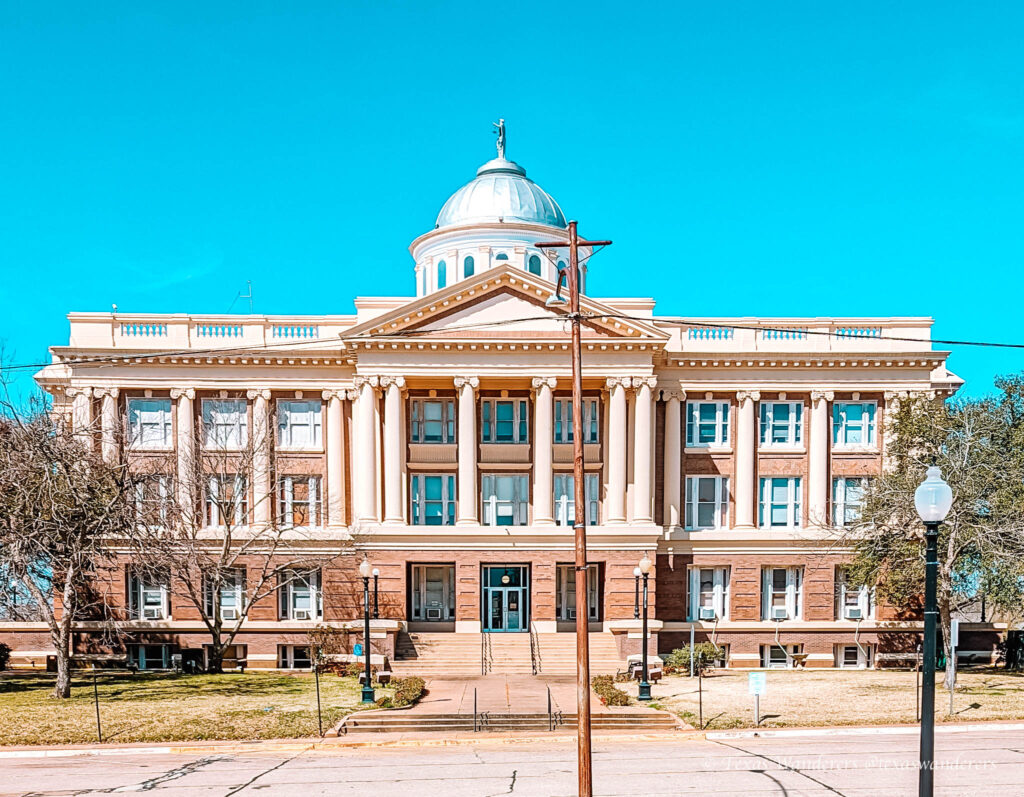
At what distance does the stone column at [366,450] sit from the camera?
37.6 metres

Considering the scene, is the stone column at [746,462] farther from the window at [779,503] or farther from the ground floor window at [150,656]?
the ground floor window at [150,656]

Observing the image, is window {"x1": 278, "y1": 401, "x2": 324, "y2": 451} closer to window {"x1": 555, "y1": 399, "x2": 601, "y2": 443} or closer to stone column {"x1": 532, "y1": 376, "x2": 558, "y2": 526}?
stone column {"x1": 532, "y1": 376, "x2": 558, "y2": 526}

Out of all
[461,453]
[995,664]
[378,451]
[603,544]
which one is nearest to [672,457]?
[603,544]

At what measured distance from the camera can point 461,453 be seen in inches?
1489

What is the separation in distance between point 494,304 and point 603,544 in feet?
33.0

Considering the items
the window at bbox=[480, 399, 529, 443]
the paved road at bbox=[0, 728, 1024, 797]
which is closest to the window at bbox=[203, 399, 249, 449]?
the window at bbox=[480, 399, 529, 443]

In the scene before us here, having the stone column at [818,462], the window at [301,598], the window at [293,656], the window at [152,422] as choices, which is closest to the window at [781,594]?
the stone column at [818,462]

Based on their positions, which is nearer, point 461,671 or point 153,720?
point 153,720

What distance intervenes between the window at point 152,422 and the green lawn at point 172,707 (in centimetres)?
928

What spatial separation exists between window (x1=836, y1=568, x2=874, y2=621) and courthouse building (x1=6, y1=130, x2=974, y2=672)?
85mm

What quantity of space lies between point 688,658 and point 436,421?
13.5m

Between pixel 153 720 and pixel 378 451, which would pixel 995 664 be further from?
pixel 153 720

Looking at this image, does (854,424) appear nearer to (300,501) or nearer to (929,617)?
(300,501)

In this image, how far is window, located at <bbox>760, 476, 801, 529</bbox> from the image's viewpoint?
39938mm
